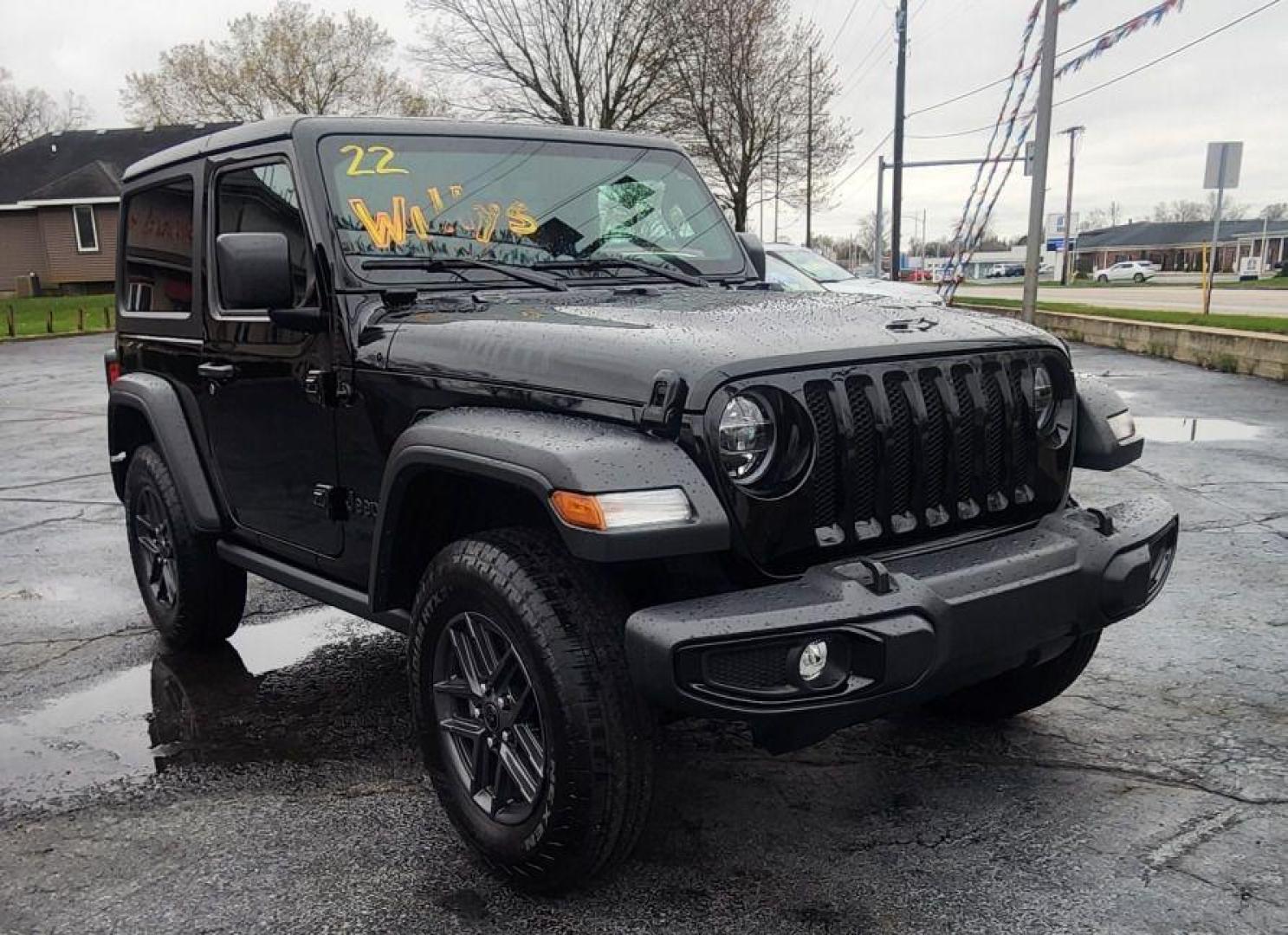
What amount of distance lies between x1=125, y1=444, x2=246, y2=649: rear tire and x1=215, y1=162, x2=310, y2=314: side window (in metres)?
1.07

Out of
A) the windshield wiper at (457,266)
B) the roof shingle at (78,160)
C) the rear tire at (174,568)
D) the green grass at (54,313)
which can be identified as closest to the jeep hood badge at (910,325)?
the windshield wiper at (457,266)

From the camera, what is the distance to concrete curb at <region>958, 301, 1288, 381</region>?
41.6ft

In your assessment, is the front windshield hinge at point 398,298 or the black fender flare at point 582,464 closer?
the black fender flare at point 582,464

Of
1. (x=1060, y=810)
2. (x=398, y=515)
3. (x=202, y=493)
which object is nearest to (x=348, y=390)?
(x=398, y=515)

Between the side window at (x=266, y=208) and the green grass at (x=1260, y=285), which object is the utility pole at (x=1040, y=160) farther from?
Answer: the green grass at (x=1260, y=285)

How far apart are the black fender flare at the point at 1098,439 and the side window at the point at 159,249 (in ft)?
10.3

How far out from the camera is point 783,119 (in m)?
34.6

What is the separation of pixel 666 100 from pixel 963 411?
106 ft

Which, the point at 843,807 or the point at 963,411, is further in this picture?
the point at 843,807

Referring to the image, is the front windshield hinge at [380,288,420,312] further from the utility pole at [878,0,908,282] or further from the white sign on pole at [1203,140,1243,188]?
the utility pole at [878,0,908,282]

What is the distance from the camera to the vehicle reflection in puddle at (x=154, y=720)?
363cm

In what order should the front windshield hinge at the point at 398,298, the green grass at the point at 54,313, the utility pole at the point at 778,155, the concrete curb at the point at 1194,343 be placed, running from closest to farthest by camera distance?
the front windshield hinge at the point at 398,298
the concrete curb at the point at 1194,343
the green grass at the point at 54,313
the utility pole at the point at 778,155

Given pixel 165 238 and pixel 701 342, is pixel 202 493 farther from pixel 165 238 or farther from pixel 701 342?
pixel 701 342

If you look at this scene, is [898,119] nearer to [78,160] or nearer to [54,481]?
[54,481]
